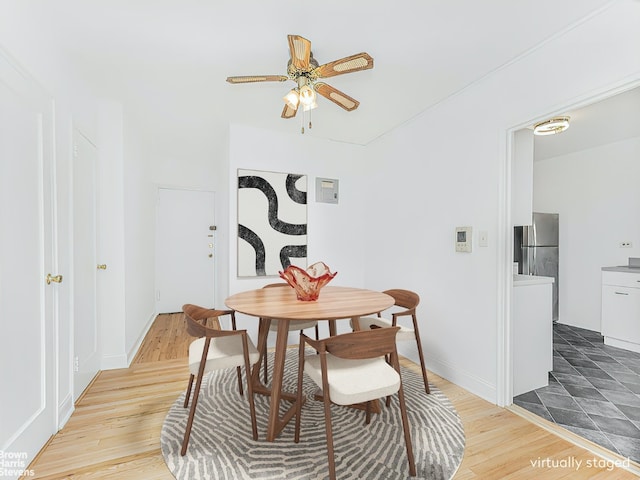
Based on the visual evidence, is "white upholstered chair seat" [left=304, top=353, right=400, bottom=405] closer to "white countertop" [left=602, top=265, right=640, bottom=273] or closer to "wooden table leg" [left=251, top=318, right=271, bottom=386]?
"wooden table leg" [left=251, top=318, right=271, bottom=386]

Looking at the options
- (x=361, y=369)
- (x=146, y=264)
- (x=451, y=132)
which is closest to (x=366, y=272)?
(x=451, y=132)

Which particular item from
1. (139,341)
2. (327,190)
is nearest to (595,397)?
(327,190)

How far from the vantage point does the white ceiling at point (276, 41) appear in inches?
64.0

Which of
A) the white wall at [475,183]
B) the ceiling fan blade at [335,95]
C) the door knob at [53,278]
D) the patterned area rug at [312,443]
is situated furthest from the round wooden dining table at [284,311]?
the ceiling fan blade at [335,95]

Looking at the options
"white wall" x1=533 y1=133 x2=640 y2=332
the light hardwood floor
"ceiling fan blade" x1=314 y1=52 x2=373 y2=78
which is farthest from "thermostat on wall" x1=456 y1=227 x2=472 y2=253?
"white wall" x1=533 y1=133 x2=640 y2=332

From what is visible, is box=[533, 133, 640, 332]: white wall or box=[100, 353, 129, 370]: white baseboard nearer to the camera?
box=[100, 353, 129, 370]: white baseboard

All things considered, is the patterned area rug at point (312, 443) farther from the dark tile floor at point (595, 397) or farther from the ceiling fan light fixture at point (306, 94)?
the ceiling fan light fixture at point (306, 94)

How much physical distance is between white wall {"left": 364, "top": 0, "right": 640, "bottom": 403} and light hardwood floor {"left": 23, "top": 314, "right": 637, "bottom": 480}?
33 centimetres

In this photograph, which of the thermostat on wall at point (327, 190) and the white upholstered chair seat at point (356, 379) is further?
the thermostat on wall at point (327, 190)

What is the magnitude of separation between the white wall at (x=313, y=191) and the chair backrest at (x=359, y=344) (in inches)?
80.5

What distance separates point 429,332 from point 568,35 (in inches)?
94.4

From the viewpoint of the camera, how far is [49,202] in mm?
1734

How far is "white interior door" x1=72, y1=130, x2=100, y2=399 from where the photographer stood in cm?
218

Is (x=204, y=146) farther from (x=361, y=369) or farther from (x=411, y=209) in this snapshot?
(x=361, y=369)
